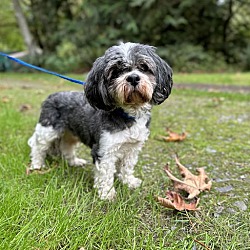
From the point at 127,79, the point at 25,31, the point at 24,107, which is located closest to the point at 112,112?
the point at 127,79

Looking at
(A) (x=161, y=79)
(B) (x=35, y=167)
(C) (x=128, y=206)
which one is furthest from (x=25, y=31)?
(C) (x=128, y=206)

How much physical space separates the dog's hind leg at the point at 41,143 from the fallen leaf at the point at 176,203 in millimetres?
1552

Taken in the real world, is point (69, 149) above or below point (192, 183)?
below

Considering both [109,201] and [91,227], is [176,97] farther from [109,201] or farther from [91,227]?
[91,227]

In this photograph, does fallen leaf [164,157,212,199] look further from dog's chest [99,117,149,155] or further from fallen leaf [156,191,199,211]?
dog's chest [99,117,149,155]

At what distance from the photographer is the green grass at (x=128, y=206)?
7.98 feet

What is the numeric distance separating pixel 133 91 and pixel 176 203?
3.45 ft

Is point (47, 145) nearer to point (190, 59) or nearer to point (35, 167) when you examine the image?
point (35, 167)

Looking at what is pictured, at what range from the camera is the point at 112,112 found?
3.19m

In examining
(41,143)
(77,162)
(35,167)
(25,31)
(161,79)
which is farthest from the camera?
(25,31)

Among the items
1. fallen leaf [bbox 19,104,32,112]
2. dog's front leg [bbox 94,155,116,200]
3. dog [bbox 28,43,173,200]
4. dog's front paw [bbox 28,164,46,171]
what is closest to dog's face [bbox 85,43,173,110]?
dog [bbox 28,43,173,200]

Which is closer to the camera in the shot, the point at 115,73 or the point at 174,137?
the point at 115,73

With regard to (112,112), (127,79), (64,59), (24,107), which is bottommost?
(64,59)

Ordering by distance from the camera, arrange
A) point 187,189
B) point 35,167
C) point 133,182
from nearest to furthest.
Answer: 1. point 187,189
2. point 133,182
3. point 35,167
